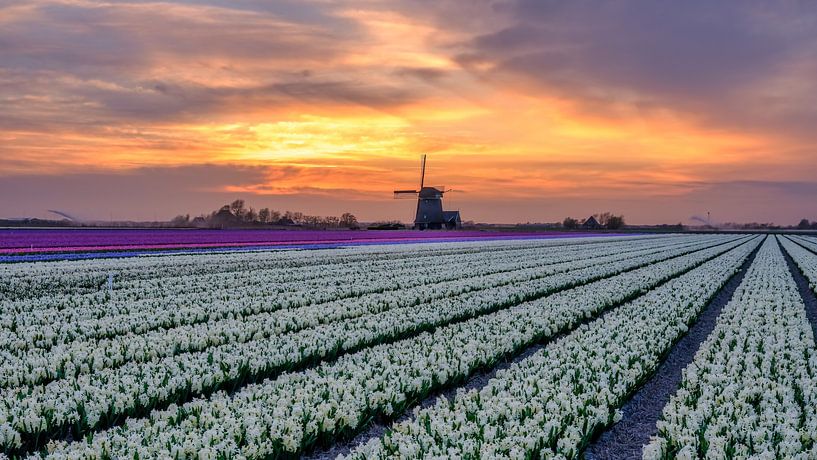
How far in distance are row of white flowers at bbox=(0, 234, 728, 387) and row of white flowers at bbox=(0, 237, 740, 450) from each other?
352mm

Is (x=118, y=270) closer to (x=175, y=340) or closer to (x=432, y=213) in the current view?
(x=175, y=340)

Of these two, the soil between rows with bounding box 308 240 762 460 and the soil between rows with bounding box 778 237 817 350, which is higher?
the soil between rows with bounding box 778 237 817 350

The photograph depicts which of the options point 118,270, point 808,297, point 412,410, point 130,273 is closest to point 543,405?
point 412,410

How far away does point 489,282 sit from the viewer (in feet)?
72.5

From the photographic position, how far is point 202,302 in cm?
1634

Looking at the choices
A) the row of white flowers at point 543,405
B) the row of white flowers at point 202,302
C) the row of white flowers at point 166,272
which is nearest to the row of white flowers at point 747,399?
the row of white flowers at point 543,405

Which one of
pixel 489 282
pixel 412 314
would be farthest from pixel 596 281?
pixel 412 314

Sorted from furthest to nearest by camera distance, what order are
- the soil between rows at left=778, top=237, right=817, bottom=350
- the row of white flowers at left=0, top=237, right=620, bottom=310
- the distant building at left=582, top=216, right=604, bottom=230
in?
the distant building at left=582, top=216, right=604, bottom=230, the row of white flowers at left=0, top=237, right=620, bottom=310, the soil between rows at left=778, top=237, right=817, bottom=350

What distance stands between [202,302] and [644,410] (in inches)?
462

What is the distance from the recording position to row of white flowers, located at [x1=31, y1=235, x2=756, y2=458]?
6.26 metres

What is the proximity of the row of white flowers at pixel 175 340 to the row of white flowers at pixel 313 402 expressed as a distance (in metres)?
2.64

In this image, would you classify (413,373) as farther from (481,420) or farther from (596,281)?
(596,281)

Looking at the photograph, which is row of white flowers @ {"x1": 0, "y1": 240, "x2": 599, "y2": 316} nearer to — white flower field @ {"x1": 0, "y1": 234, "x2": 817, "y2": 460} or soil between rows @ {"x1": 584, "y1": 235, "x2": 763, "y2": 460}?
white flower field @ {"x1": 0, "y1": 234, "x2": 817, "y2": 460}

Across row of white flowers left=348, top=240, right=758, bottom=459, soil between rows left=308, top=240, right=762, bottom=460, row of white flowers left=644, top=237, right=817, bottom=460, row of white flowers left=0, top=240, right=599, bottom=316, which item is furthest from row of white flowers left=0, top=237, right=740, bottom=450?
row of white flowers left=0, top=240, right=599, bottom=316
